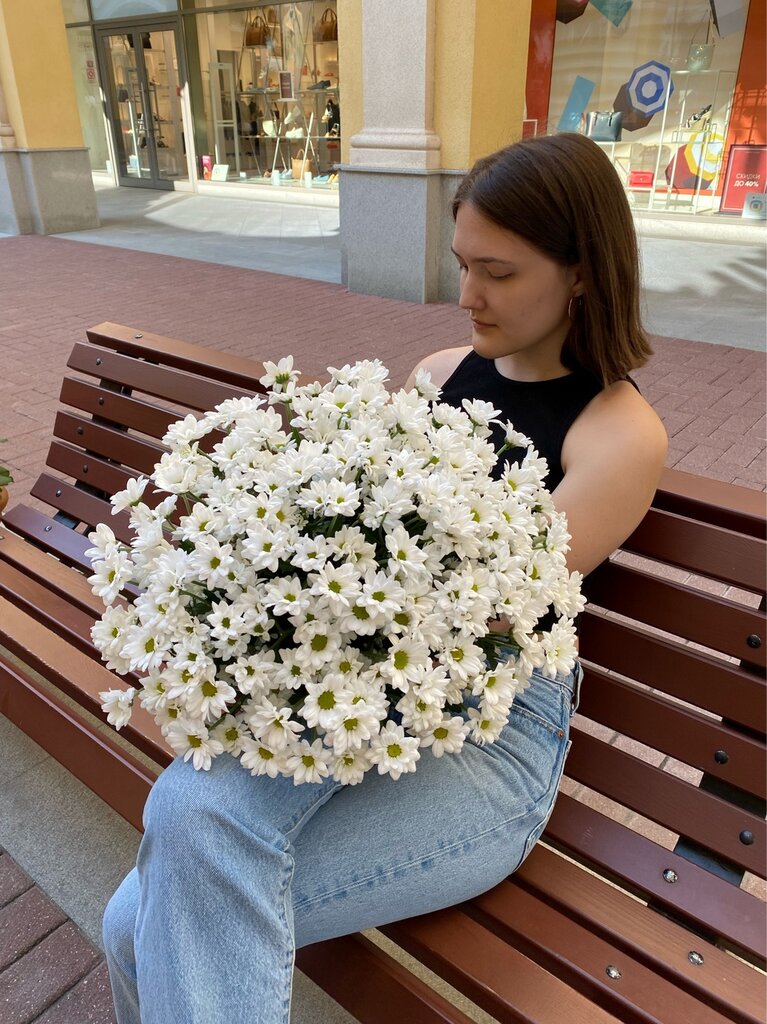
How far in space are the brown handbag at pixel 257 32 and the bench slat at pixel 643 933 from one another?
1516cm

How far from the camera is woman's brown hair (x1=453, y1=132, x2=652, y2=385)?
1521mm

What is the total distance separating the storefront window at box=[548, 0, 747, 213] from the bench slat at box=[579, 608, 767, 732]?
9.90m

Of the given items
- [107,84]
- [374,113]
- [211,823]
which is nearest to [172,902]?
[211,823]

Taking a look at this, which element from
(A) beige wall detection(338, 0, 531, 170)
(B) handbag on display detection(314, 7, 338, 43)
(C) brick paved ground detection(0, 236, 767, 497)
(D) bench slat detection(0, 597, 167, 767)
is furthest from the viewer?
(B) handbag on display detection(314, 7, 338, 43)

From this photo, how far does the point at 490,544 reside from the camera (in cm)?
114

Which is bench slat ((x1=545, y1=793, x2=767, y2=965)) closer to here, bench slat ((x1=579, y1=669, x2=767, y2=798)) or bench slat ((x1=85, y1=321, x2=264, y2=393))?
bench slat ((x1=579, y1=669, x2=767, y2=798))

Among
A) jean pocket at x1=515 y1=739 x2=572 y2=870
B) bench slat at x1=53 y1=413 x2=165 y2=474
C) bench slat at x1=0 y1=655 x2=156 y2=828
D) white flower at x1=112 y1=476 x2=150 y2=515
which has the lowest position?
bench slat at x1=0 y1=655 x2=156 y2=828

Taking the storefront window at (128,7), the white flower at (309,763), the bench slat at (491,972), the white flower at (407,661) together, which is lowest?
the bench slat at (491,972)

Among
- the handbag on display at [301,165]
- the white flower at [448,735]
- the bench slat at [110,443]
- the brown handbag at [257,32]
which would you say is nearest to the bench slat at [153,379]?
the bench slat at [110,443]

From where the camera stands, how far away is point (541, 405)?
168 cm

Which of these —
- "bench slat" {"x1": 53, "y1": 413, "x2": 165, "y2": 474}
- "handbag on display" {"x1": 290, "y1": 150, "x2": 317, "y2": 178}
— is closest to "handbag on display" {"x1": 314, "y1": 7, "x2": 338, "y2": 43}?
"handbag on display" {"x1": 290, "y1": 150, "x2": 317, "y2": 178}

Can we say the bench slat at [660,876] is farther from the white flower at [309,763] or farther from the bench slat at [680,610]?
the white flower at [309,763]

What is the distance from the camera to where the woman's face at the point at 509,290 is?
1.58m

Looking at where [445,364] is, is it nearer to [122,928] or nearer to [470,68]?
[122,928]
